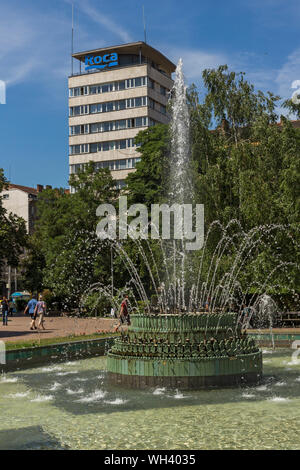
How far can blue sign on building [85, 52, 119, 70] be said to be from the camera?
8188cm

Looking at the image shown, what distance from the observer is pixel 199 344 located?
12336mm

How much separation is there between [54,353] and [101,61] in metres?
70.9

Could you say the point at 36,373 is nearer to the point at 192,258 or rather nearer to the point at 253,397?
the point at 253,397

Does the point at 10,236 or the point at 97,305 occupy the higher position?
the point at 10,236

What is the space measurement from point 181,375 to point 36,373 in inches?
191

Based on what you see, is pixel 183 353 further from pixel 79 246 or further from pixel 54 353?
pixel 79 246

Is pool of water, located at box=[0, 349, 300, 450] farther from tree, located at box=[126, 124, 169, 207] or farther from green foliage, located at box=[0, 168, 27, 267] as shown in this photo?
green foliage, located at box=[0, 168, 27, 267]

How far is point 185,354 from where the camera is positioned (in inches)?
480

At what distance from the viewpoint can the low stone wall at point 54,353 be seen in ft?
52.5

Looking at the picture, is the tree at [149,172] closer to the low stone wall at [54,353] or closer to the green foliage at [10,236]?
the green foliage at [10,236]

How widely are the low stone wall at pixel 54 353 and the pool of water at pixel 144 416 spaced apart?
1840mm

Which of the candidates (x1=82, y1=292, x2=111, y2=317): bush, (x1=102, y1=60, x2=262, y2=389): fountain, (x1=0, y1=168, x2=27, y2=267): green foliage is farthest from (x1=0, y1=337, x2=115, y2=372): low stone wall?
(x1=0, y1=168, x2=27, y2=267): green foliage

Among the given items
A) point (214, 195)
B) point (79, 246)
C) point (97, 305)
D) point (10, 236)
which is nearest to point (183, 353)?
point (214, 195)

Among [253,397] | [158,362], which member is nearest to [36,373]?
[158,362]
